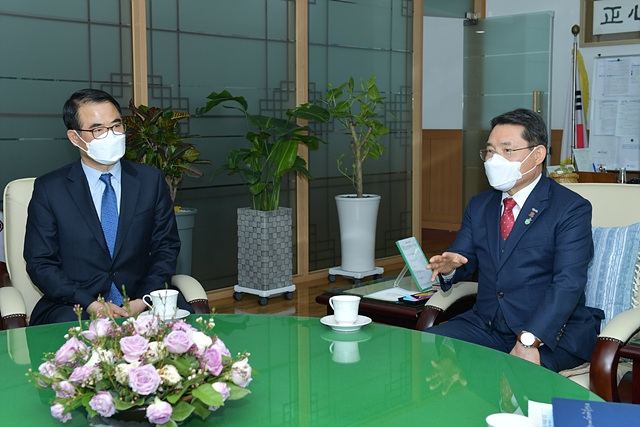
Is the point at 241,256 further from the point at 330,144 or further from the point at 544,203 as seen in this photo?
the point at 544,203

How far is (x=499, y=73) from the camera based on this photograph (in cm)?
697

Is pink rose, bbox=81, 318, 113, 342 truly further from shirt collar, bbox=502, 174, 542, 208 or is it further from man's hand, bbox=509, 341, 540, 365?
shirt collar, bbox=502, 174, 542, 208

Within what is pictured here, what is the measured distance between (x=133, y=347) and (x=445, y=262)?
141cm

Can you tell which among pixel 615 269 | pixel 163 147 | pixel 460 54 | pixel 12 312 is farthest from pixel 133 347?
pixel 460 54

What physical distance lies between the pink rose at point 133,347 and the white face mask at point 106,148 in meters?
1.60

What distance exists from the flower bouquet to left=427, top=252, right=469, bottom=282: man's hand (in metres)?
1.23

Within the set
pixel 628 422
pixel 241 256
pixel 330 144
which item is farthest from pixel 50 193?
pixel 330 144

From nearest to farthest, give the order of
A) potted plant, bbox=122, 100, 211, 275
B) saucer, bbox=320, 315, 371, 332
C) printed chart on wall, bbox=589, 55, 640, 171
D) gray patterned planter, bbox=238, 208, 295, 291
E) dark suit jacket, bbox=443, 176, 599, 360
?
saucer, bbox=320, 315, 371, 332
dark suit jacket, bbox=443, 176, 599, 360
potted plant, bbox=122, 100, 211, 275
gray patterned planter, bbox=238, 208, 295, 291
printed chart on wall, bbox=589, 55, 640, 171

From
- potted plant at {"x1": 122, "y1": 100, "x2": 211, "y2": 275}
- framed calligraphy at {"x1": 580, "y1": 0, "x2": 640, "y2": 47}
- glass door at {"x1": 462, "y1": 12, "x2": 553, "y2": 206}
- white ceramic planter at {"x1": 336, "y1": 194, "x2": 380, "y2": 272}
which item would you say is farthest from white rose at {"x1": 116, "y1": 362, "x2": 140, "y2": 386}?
framed calligraphy at {"x1": 580, "y1": 0, "x2": 640, "y2": 47}

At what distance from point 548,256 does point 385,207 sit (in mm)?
4037

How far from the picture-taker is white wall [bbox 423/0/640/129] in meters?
6.76

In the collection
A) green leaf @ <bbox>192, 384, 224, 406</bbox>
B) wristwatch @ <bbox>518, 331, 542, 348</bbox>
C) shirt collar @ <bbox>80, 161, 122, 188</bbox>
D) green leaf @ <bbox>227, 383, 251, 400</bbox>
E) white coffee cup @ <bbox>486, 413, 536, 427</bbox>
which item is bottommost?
wristwatch @ <bbox>518, 331, 542, 348</bbox>

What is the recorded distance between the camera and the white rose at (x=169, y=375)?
1.26m

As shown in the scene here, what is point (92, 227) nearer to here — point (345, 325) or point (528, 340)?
point (345, 325)
